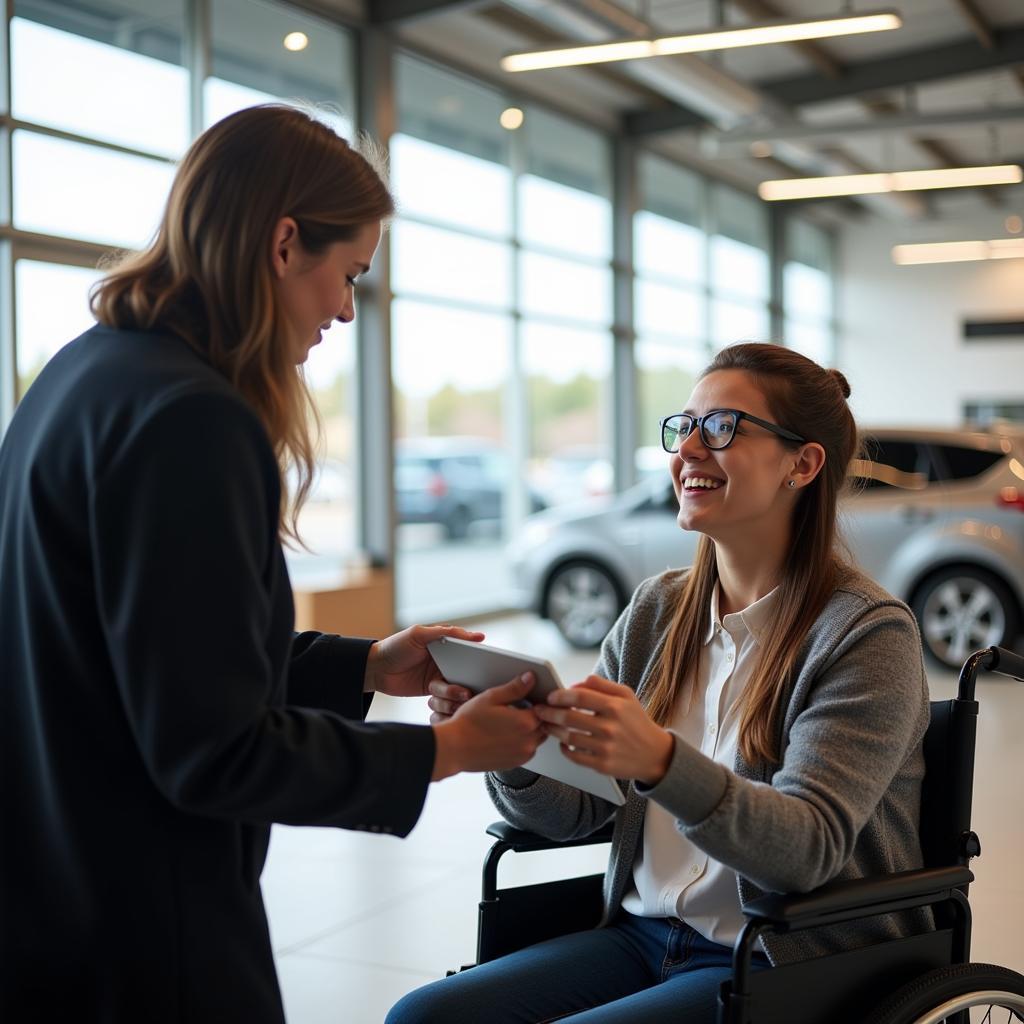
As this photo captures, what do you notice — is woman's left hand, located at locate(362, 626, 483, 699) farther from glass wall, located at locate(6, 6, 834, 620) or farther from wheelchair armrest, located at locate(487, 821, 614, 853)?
glass wall, located at locate(6, 6, 834, 620)

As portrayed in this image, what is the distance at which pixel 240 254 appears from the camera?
49.7 inches

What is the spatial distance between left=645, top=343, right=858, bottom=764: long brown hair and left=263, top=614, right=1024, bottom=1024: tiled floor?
1414mm

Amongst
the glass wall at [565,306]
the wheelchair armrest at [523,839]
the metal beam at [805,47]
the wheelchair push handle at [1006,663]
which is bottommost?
the wheelchair armrest at [523,839]

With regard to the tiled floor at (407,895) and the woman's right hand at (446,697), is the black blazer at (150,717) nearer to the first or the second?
the woman's right hand at (446,697)

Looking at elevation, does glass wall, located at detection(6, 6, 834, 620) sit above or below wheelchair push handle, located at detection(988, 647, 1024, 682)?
above

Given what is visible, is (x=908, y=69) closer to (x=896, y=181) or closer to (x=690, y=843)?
(x=896, y=181)

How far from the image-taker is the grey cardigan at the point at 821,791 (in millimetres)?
1481

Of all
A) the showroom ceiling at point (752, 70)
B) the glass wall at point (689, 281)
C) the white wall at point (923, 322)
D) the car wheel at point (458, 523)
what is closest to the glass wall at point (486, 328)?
the car wheel at point (458, 523)

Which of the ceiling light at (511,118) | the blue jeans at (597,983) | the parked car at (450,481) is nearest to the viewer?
the blue jeans at (597,983)

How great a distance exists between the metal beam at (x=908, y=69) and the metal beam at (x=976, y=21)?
Answer: 94 millimetres

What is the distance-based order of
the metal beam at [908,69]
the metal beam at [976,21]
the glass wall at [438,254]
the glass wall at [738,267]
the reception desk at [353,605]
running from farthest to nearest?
the glass wall at [738,267], the metal beam at [908,69], the metal beam at [976,21], the reception desk at [353,605], the glass wall at [438,254]

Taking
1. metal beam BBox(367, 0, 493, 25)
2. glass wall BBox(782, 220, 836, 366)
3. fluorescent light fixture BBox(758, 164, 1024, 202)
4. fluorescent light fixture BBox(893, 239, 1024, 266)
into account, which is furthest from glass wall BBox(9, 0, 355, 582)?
glass wall BBox(782, 220, 836, 366)

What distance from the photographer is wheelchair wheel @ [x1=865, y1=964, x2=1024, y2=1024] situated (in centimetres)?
154

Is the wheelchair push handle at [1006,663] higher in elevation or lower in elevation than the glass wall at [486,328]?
lower
